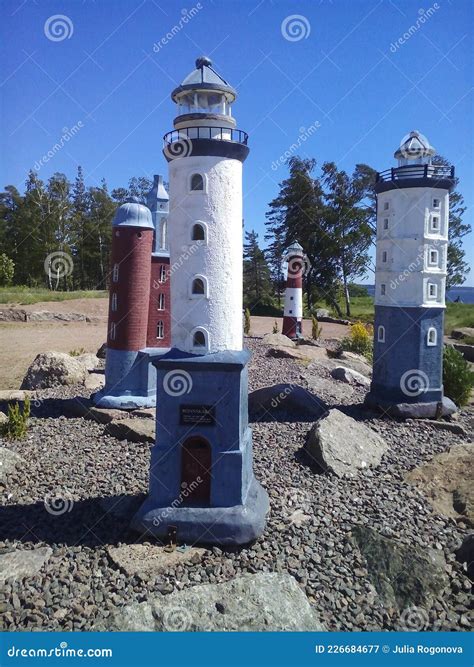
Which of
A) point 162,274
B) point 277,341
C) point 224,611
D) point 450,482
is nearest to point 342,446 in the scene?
point 450,482

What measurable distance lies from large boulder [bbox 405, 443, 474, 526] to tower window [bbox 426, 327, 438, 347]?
4719 mm

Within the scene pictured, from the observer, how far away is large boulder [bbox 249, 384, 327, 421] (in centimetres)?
1623

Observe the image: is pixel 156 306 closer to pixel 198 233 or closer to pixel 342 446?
pixel 342 446

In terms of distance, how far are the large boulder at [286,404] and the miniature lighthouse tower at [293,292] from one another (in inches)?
649

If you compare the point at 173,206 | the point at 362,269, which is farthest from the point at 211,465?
the point at 362,269

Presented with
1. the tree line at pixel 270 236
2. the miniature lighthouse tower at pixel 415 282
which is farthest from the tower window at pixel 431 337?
the tree line at pixel 270 236

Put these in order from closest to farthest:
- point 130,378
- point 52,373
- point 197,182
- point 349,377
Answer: point 197,182 → point 130,378 → point 52,373 → point 349,377

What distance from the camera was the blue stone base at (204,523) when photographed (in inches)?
359

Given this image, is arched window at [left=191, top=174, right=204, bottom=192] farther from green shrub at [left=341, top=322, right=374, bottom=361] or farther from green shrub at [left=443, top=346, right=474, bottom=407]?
green shrub at [left=341, top=322, right=374, bottom=361]

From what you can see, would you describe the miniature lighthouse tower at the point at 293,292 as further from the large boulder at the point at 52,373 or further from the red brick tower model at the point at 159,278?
the large boulder at the point at 52,373

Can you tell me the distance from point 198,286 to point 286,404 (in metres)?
7.86

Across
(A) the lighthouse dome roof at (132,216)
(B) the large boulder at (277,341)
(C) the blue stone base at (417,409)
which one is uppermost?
(A) the lighthouse dome roof at (132,216)

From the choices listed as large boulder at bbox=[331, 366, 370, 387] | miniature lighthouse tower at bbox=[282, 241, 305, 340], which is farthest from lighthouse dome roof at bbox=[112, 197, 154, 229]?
miniature lighthouse tower at bbox=[282, 241, 305, 340]

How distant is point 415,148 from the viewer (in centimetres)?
1658
